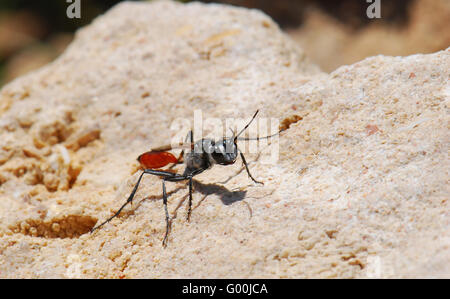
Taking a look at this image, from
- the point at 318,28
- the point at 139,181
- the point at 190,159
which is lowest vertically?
the point at 139,181

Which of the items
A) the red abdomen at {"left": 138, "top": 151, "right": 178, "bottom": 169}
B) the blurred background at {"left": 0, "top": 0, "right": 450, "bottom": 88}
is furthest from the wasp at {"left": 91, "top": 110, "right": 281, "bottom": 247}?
the blurred background at {"left": 0, "top": 0, "right": 450, "bottom": 88}

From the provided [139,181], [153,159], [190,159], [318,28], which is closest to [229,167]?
[190,159]

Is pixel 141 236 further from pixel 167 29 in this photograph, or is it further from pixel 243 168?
pixel 167 29

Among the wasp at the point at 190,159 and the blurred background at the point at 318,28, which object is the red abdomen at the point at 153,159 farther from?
the blurred background at the point at 318,28

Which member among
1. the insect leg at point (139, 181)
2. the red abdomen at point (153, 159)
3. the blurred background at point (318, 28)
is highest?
the blurred background at point (318, 28)

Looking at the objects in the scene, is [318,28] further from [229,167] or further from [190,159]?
[190,159]

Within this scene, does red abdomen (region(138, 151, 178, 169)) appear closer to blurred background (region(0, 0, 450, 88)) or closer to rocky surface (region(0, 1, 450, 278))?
rocky surface (region(0, 1, 450, 278))

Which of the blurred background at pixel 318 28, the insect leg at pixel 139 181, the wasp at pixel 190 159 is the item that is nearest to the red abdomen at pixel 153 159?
the wasp at pixel 190 159
